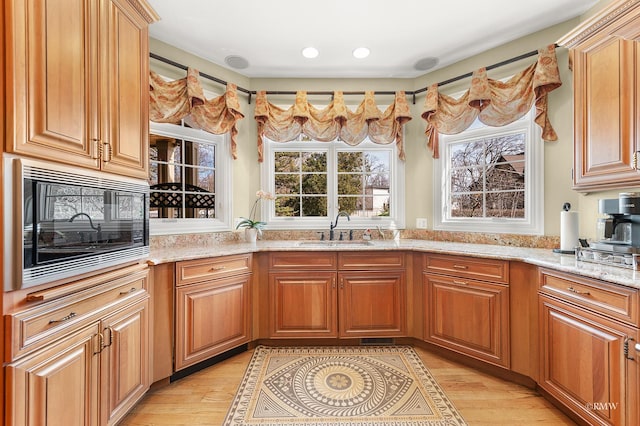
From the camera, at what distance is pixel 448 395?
1.92 m

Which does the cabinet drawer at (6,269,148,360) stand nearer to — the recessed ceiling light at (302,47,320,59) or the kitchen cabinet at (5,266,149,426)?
the kitchen cabinet at (5,266,149,426)

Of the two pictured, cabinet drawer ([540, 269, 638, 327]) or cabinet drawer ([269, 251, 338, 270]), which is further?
cabinet drawer ([269, 251, 338, 270])

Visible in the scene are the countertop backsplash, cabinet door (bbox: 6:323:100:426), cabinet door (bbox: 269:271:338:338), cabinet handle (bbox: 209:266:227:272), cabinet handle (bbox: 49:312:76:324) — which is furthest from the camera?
cabinet door (bbox: 269:271:338:338)

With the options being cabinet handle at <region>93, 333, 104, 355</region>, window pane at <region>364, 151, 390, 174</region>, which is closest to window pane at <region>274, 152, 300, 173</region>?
window pane at <region>364, 151, 390, 174</region>

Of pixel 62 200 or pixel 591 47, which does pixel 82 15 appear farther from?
pixel 591 47

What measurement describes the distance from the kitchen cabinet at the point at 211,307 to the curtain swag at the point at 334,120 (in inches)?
53.1

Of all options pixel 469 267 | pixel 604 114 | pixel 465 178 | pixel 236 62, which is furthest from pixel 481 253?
pixel 236 62

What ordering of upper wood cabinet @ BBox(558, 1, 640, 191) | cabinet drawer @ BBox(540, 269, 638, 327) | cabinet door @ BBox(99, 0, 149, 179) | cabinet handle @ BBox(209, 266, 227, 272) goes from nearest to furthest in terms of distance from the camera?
Result: 1. cabinet drawer @ BBox(540, 269, 638, 327)
2. cabinet door @ BBox(99, 0, 149, 179)
3. upper wood cabinet @ BBox(558, 1, 640, 191)
4. cabinet handle @ BBox(209, 266, 227, 272)

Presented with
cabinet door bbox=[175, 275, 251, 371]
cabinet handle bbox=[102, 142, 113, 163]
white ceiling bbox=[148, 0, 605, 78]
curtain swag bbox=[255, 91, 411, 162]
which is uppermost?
white ceiling bbox=[148, 0, 605, 78]

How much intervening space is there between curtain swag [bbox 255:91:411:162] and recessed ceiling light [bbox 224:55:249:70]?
0.30m

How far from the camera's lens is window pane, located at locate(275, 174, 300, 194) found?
3164 millimetres

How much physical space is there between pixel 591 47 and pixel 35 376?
3.26m

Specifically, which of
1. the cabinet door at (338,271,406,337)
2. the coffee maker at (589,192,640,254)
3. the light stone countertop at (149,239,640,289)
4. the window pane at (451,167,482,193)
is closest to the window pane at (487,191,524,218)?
the window pane at (451,167,482,193)

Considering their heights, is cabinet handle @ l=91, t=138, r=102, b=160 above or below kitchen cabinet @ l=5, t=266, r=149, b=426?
above
